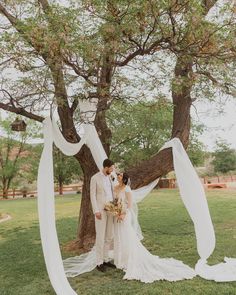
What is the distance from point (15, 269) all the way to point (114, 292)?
2.63 meters

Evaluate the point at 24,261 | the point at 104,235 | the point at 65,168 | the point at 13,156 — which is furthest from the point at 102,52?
the point at 13,156

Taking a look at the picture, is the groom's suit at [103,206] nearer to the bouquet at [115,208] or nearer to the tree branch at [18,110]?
the bouquet at [115,208]

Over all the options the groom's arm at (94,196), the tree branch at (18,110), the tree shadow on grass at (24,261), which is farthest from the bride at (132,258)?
the tree branch at (18,110)

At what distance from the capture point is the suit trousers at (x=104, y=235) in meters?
6.94

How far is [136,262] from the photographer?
21.8 feet

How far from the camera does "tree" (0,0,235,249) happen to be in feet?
20.6

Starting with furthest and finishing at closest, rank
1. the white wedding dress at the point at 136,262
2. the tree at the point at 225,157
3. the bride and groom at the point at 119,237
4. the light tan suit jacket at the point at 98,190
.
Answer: the tree at the point at 225,157, the light tan suit jacket at the point at 98,190, the bride and groom at the point at 119,237, the white wedding dress at the point at 136,262

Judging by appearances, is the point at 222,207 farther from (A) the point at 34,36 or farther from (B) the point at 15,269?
(A) the point at 34,36

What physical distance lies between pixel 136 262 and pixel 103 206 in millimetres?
1084

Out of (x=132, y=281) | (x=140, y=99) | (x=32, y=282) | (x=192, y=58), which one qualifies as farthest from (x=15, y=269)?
(x=192, y=58)

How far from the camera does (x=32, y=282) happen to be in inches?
257

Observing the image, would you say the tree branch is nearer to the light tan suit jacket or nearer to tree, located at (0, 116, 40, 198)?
the light tan suit jacket

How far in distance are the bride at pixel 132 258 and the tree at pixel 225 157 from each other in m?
35.8

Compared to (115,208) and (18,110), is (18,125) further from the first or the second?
(115,208)
